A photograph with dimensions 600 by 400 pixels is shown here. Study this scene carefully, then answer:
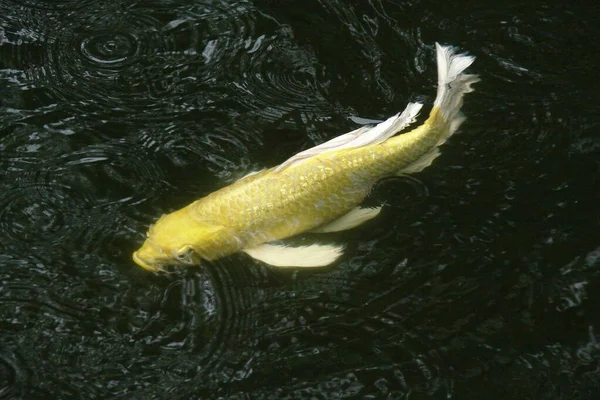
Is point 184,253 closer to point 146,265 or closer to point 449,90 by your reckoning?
point 146,265

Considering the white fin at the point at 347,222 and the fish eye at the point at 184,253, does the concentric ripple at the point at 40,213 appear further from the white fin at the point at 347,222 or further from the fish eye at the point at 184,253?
the white fin at the point at 347,222

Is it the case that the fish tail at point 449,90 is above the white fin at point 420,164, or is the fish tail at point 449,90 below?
above

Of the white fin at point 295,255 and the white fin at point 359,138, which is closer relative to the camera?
the white fin at point 295,255

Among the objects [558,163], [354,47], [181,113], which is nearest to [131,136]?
[181,113]

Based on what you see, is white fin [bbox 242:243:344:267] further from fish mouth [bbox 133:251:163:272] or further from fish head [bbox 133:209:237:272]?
fish mouth [bbox 133:251:163:272]

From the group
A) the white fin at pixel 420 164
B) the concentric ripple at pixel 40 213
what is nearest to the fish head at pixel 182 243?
the concentric ripple at pixel 40 213

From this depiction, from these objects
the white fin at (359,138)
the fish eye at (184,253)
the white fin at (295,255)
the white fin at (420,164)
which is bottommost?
the white fin at (295,255)

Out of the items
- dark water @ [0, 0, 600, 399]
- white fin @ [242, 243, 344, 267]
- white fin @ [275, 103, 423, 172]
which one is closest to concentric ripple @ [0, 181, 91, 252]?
dark water @ [0, 0, 600, 399]

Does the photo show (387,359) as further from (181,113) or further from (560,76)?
(560,76)

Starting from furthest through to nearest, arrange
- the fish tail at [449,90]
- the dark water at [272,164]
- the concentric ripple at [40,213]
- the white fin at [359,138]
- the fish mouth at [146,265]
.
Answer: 1. the fish tail at [449,90]
2. the white fin at [359,138]
3. the concentric ripple at [40,213]
4. the fish mouth at [146,265]
5. the dark water at [272,164]
